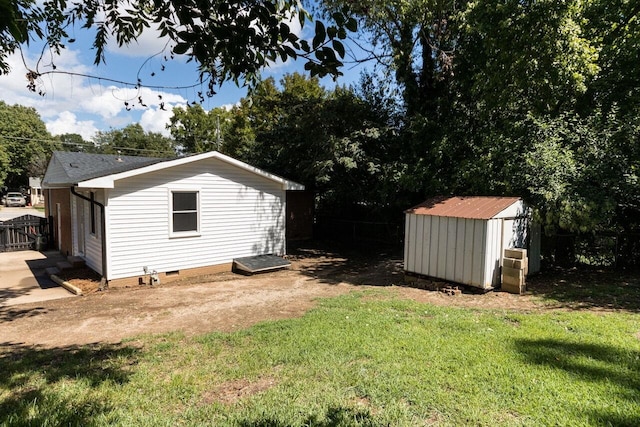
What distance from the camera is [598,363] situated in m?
3.88

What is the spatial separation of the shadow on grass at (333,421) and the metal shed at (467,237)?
17.5 ft

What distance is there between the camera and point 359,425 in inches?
112

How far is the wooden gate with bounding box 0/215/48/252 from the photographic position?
13.6 metres

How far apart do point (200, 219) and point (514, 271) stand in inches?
313

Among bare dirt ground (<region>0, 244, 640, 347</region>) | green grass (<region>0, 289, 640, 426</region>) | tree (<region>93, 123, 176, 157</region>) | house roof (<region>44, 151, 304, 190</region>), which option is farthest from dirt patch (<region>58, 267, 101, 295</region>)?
tree (<region>93, 123, 176, 157</region>)

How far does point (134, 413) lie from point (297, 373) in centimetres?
154

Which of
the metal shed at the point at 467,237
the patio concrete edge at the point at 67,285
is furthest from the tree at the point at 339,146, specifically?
the patio concrete edge at the point at 67,285

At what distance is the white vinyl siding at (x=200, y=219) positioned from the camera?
8773mm

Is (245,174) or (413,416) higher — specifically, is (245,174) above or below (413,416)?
above

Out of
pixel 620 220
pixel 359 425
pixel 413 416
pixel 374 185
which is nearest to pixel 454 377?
pixel 413 416

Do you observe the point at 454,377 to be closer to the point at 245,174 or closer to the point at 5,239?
the point at 245,174

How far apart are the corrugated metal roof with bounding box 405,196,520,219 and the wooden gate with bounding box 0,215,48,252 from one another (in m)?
14.4

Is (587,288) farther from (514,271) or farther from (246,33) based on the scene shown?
(246,33)

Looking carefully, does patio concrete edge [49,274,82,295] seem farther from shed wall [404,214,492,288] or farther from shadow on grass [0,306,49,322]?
shed wall [404,214,492,288]
